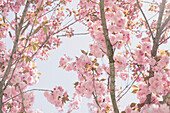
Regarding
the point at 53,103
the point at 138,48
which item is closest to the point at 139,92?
the point at 138,48

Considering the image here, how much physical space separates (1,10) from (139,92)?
412 cm

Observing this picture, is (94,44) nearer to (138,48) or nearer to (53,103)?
(138,48)

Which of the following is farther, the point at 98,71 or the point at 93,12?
the point at 93,12

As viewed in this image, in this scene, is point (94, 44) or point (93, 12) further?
point (93, 12)

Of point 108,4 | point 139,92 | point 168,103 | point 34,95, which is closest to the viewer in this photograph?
point 168,103

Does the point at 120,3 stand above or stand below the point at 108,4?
above

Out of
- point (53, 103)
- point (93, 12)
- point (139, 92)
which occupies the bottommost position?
point (53, 103)

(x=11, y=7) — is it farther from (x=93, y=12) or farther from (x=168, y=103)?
(x=168, y=103)

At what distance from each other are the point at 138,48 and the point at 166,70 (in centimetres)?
64

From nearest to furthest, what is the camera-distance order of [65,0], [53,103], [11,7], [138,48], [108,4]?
[108,4] < [138,48] < [53,103] < [11,7] < [65,0]

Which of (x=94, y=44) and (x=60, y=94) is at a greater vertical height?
(x=94, y=44)

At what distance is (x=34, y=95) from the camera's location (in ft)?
13.0

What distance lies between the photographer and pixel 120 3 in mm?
5043

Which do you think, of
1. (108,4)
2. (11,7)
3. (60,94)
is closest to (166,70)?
(108,4)
